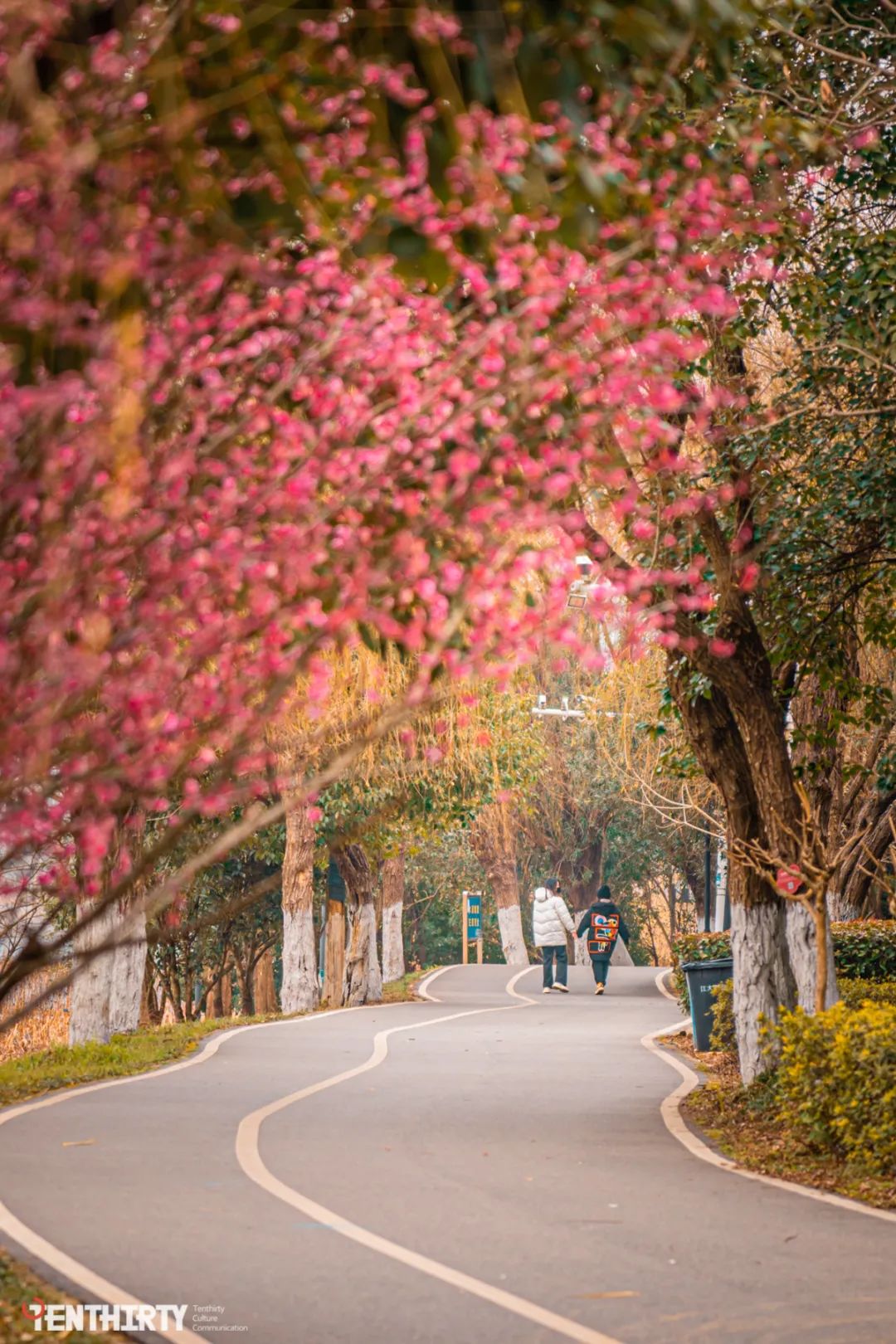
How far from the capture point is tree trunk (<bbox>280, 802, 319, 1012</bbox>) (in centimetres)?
2964

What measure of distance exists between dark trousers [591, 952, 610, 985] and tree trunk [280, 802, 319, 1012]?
5941 mm

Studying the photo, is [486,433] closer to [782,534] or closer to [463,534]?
[463,534]

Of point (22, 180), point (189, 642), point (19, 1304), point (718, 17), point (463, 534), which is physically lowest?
point (19, 1304)

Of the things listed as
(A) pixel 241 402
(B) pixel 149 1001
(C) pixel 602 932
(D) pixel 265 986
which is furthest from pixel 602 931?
(A) pixel 241 402

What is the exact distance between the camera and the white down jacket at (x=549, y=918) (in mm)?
33562

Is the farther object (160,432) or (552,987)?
(552,987)

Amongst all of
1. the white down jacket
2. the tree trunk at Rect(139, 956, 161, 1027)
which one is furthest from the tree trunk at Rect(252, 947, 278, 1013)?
the white down jacket

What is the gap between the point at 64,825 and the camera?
3.98 metres

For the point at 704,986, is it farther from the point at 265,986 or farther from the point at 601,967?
the point at 265,986

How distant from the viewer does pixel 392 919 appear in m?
47.2

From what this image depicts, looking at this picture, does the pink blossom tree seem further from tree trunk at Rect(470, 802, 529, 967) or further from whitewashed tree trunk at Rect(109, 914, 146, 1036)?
tree trunk at Rect(470, 802, 529, 967)

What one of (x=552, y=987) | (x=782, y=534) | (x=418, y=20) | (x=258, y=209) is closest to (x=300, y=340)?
(x=258, y=209)

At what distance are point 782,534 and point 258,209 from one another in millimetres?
10617

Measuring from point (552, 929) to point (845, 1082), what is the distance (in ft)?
75.9
